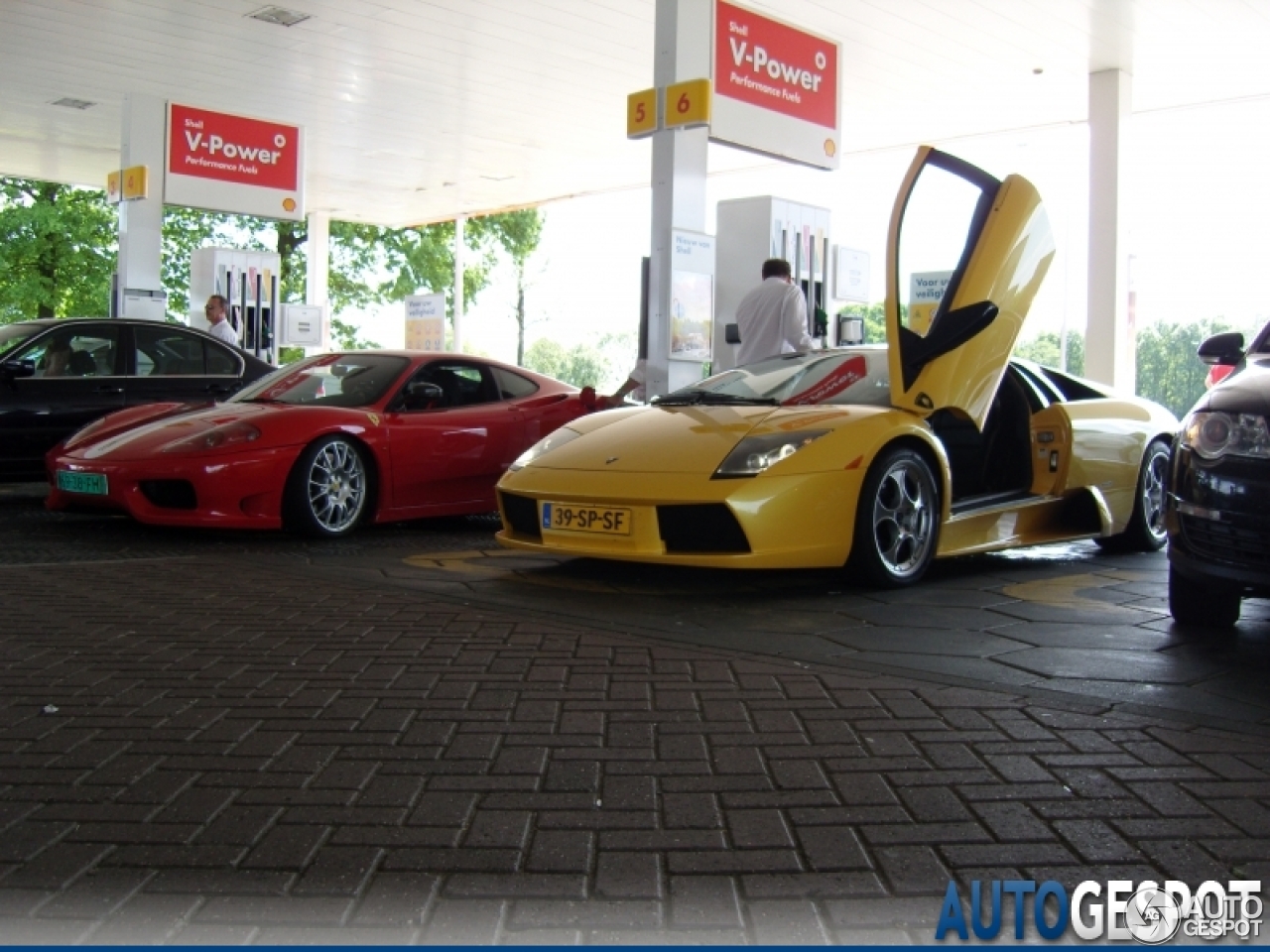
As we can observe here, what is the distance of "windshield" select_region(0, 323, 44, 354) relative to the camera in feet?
29.0

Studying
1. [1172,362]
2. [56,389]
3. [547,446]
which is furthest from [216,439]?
[1172,362]

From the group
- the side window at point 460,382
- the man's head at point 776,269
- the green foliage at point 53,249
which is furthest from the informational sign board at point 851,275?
the green foliage at point 53,249

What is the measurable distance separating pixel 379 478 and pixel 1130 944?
5987 mm

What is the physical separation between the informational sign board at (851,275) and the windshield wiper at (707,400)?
7.26 meters

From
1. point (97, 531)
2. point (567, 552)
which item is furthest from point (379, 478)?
point (567, 552)

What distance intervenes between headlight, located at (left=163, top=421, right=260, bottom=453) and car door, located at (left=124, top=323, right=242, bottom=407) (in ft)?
8.36

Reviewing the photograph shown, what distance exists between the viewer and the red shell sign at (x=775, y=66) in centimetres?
996

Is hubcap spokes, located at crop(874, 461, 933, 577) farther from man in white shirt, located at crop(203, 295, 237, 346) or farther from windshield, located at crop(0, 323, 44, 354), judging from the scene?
man in white shirt, located at crop(203, 295, 237, 346)

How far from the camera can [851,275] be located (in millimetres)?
13484

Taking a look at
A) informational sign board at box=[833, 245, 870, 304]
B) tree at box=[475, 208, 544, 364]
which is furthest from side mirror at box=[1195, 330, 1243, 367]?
tree at box=[475, 208, 544, 364]

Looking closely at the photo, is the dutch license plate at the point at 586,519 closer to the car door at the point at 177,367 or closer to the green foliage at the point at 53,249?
the car door at the point at 177,367

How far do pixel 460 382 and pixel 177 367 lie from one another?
2.89 m

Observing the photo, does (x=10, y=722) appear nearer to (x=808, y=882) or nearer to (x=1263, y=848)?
(x=808, y=882)

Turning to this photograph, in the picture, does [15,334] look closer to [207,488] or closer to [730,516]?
[207,488]
